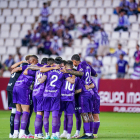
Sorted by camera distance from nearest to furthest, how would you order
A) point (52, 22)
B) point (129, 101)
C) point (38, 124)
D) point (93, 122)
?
point (38, 124)
point (93, 122)
point (129, 101)
point (52, 22)

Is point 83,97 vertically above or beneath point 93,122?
above

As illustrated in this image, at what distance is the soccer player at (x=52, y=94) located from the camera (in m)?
8.27

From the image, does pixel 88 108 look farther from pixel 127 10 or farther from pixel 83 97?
pixel 127 10

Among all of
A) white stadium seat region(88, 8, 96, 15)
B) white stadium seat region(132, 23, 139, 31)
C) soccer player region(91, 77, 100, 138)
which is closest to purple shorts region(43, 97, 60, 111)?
soccer player region(91, 77, 100, 138)

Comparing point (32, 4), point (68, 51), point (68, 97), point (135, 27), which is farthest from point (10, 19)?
point (68, 97)

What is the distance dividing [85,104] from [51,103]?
2.96 feet

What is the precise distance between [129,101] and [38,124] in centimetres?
886

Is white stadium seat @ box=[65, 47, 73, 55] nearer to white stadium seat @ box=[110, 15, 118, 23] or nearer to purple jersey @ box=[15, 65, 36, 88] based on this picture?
white stadium seat @ box=[110, 15, 118, 23]

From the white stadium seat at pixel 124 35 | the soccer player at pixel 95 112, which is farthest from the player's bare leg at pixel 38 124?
the white stadium seat at pixel 124 35

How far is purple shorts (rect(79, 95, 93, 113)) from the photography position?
869 cm

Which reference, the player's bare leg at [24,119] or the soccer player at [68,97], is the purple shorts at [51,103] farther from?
the player's bare leg at [24,119]

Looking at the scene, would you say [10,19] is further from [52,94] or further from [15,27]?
[52,94]

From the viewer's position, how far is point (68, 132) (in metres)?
8.51

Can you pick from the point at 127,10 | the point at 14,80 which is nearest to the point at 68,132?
the point at 14,80
